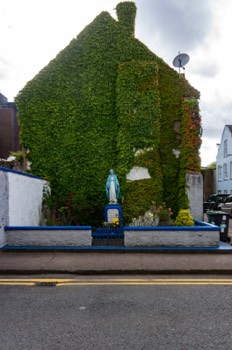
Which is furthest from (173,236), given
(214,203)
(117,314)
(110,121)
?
(214,203)

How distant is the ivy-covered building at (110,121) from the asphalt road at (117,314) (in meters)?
7.52

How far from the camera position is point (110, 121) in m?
13.9

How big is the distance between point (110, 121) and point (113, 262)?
27.2ft

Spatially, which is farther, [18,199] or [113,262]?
[18,199]

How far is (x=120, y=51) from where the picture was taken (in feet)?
46.7

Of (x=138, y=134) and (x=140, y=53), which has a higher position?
(x=140, y=53)

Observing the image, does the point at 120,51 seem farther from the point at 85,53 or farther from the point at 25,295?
the point at 25,295

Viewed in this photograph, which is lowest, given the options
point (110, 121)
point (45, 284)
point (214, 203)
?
point (45, 284)

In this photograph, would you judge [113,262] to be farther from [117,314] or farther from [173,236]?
[117,314]

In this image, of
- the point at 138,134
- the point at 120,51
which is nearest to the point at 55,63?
the point at 120,51

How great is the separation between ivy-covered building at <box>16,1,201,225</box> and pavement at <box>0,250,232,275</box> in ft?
16.5

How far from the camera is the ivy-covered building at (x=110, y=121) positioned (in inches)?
527

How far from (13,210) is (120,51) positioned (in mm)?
9713

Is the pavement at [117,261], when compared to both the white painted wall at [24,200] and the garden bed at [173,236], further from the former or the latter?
the white painted wall at [24,200]
